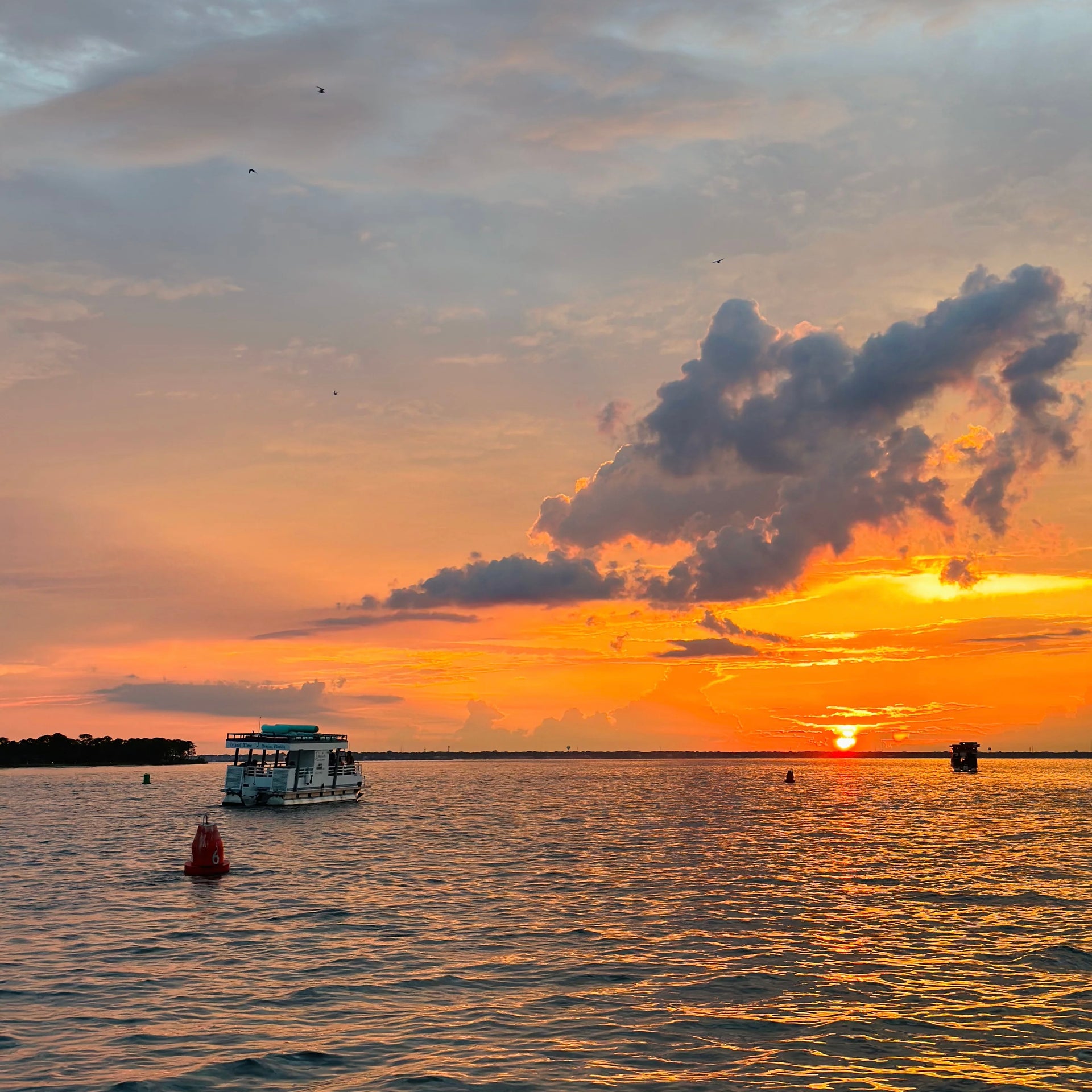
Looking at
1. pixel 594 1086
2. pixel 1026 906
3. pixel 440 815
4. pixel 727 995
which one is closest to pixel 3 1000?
pixel 594 1086

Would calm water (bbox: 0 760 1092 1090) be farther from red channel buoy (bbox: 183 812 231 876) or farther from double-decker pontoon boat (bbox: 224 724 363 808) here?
double-decker pontoon boat (bbox: 224 724 363 808)

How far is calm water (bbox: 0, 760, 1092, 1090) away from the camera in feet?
69.3

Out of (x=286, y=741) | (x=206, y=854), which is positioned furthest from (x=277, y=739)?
(x=206, y=854)

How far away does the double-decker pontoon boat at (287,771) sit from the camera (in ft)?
348

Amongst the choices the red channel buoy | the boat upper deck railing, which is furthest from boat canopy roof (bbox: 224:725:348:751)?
the red channel buoy

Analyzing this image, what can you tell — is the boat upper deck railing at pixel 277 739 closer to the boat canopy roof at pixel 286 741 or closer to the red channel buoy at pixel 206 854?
the boat canopy roof at pixel 286 741

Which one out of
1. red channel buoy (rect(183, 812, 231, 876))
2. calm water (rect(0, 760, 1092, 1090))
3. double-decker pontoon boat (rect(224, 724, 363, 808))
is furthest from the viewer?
double-decker pontoon boat (rect(224, 724, 363, 808))

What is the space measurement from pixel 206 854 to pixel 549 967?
27.0 m

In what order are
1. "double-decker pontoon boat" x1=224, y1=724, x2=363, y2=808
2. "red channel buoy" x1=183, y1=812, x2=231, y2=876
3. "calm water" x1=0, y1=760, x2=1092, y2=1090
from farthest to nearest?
"double-decker pontoon boat" x1=224, y1=724, x2=363, y2=808 → "red channel buoy" x1=183, y1=812, x2=231, y2=876 → "calm water" x1=0, y1=760, x2=1092, y2=1090

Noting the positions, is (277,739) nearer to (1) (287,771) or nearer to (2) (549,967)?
(1) (287,771)

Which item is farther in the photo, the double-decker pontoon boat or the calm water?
the double-decker pontoon boat

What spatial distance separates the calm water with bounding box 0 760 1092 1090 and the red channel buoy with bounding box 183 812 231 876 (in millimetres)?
1099

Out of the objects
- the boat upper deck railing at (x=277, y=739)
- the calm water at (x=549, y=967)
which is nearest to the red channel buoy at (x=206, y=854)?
the calm water at (x=549, y=967)

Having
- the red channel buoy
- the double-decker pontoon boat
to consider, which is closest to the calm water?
the red channel buoy
